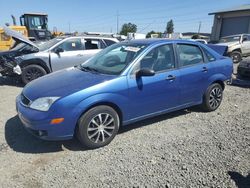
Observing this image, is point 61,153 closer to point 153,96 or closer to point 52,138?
point 52,138

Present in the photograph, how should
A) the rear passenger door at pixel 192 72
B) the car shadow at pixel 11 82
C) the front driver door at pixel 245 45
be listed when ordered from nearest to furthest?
the rear passenger door at pixel 192 72
the car shadow at pixel 11 82
the front driver door at pixel 245 45

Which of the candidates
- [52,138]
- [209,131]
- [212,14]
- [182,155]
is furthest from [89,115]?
[212,14]

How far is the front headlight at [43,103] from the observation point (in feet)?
10.9

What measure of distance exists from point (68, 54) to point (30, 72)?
4.28 feet

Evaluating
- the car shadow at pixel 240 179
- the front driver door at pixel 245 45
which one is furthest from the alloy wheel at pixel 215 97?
the front driver door at pixel 245 45

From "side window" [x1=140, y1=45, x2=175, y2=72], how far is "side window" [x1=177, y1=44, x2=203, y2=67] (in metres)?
0.22

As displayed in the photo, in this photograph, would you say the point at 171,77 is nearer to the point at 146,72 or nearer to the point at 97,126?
the point at 146,72

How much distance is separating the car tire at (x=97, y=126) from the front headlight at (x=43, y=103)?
470mm

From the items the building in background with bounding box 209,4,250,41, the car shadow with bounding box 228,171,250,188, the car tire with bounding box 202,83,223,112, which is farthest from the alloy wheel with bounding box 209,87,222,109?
the building in background with bounding box 209,4,250,41

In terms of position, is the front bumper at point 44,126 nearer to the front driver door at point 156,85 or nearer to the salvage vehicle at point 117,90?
the salvage vehicle at point 117,90

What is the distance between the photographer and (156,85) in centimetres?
404

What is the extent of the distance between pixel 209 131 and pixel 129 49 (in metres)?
2.05

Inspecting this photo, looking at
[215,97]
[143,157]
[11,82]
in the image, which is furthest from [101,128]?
[11,82]

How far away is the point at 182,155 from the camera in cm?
352
